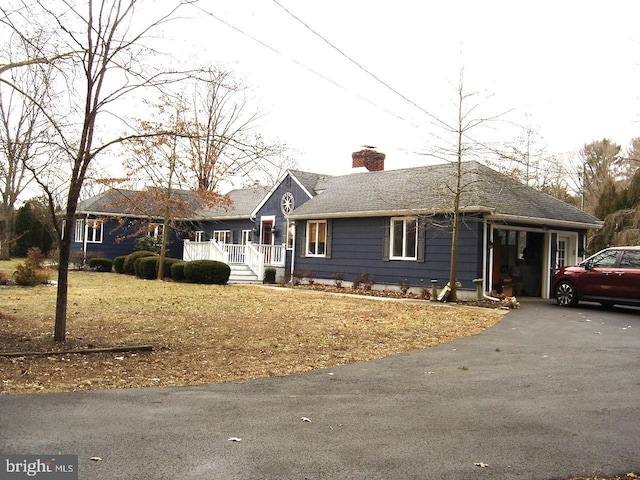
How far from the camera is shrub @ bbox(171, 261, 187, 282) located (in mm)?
22816

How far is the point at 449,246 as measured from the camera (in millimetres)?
17547

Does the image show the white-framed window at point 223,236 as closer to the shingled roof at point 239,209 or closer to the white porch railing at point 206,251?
the shingled roof at point 239,209

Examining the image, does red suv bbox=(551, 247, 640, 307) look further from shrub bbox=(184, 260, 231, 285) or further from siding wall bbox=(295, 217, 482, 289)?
shrub bbox=(184, 260, 231, 285)

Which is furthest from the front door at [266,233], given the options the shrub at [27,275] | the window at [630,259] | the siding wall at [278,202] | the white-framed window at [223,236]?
the window at [630,259]

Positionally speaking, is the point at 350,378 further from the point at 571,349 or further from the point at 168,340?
Answer: the point at 571,349

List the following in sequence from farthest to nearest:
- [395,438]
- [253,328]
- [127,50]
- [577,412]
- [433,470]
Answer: [253,328], [127,50], [577,412], [395,438], [433,470]

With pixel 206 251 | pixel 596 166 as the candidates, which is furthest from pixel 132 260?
pixel 596 166

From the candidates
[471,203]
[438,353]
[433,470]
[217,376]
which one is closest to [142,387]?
[217,376]

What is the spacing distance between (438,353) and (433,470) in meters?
4.77

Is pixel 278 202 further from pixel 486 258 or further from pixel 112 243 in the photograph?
pixel 112 243

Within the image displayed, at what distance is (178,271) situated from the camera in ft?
75.1

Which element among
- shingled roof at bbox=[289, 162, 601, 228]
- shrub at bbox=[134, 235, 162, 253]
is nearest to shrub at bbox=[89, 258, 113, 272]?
shrub at bbox=[134, 235, 162, 253]

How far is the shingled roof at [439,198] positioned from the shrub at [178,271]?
15.9 feet

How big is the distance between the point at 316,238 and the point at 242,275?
3766 millimetres
